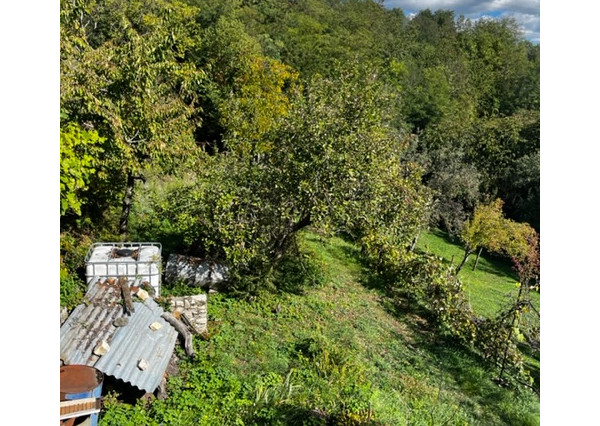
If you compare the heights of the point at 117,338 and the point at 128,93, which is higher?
the point at 128,93

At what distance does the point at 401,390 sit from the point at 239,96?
1532cm

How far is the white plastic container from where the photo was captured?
8.28 metres

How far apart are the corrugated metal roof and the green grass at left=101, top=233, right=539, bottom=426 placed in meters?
0.44

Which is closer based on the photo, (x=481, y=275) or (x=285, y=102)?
(x=285, y=102)

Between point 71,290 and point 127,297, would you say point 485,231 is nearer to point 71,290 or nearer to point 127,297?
point 127,297

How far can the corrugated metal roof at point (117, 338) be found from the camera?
5.95 m

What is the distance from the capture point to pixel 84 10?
732cm

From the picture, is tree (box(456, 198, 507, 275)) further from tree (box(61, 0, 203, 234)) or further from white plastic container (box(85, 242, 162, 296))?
white plastic container (box(85, 242, 162, 296))

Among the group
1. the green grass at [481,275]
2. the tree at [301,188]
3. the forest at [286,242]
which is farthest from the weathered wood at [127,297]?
the green grass at [481,275]

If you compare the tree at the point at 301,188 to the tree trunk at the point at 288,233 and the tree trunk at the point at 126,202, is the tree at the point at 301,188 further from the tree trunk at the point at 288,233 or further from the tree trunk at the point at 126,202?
the tree trunk at the point at 126,202

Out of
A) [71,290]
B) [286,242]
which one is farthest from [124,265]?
[286,242]

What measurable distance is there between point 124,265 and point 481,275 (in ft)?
53.2

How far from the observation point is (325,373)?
7.62 metres
